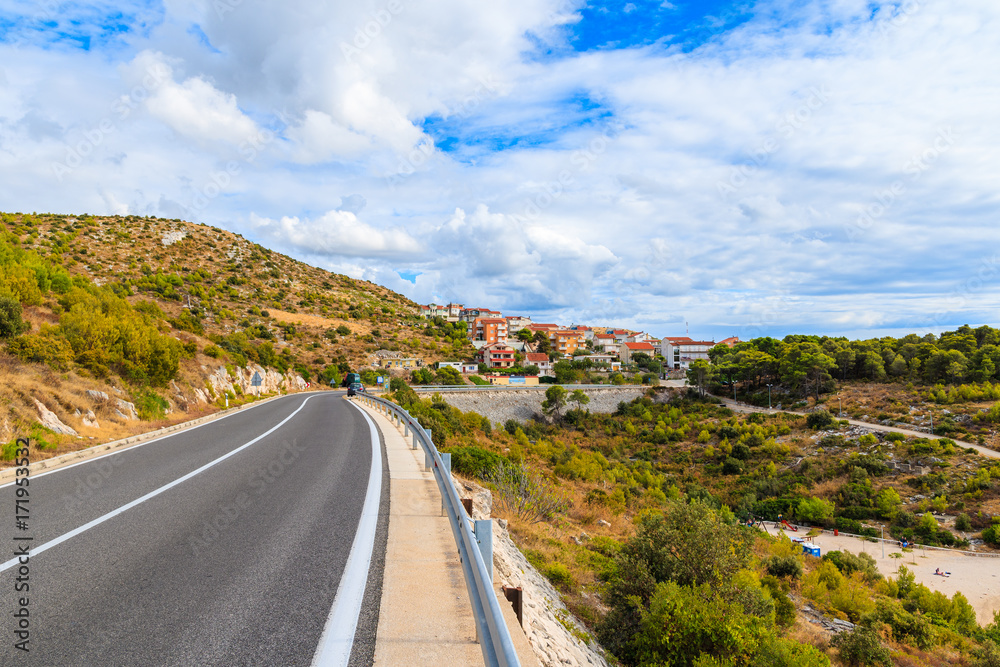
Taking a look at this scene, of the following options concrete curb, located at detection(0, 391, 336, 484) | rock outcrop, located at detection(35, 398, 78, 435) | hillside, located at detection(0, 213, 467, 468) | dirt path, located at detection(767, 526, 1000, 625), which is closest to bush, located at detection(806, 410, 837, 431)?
dirt path, located at detection(767, 526, 1000, 625)

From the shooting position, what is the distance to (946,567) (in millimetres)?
26453

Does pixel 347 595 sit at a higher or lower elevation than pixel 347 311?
lower

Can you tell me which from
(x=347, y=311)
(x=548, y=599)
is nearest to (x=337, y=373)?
(x=347, y=311)

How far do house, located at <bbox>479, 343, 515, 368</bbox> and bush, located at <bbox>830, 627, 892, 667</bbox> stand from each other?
8205 centimetres

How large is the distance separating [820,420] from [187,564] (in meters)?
60.3

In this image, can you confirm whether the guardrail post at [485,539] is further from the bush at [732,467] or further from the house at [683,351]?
the house at [683,351]

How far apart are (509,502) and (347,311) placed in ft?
282

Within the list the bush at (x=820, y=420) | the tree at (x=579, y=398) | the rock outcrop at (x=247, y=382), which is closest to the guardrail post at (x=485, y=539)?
the rock outcrop at (x=247, y=382)

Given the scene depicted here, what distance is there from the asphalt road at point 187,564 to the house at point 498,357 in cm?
8538

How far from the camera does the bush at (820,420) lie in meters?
51.5

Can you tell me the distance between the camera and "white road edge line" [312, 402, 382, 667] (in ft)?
9.82

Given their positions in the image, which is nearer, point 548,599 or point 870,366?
point 548,599

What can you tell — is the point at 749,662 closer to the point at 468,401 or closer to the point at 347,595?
the point at 347,595

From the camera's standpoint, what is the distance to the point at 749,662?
20.8 feet
